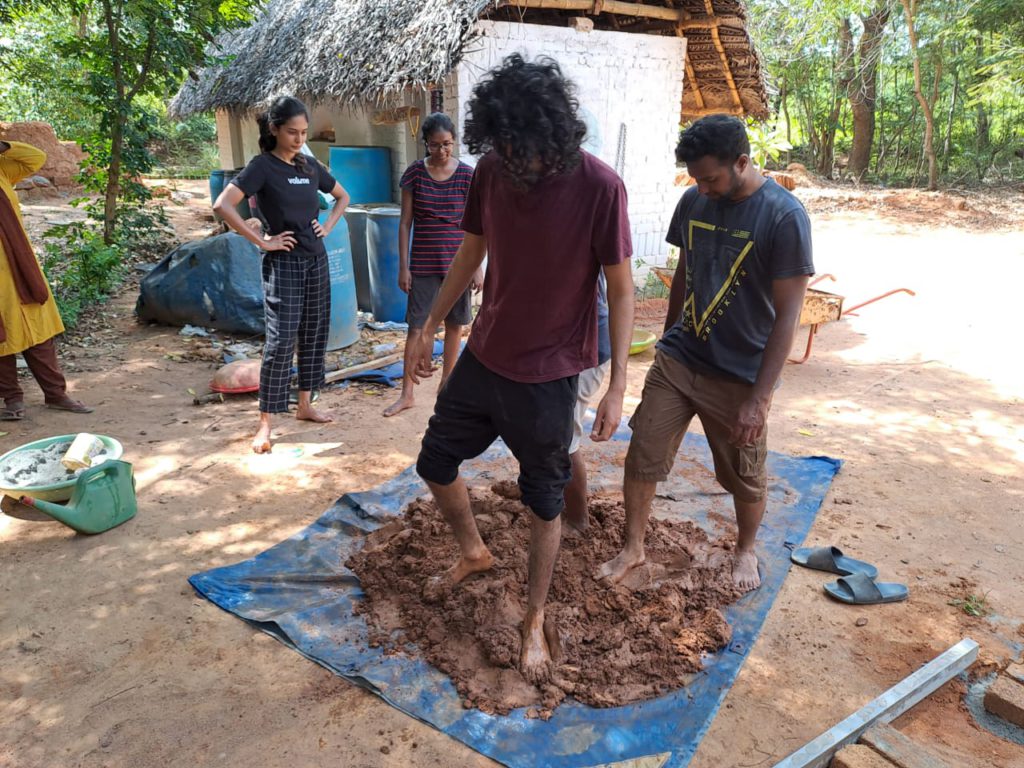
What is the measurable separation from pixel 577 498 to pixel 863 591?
1.14 meters

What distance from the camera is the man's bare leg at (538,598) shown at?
2236 millimetres

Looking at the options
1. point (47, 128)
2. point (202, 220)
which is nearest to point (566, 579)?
point (202, 220)

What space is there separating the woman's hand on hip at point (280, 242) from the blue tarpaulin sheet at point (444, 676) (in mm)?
1353

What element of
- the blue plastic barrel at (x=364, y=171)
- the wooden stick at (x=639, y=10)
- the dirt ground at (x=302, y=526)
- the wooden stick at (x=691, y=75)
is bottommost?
the dirt ground at (x=302, y=526)

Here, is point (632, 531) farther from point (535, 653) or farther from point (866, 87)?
point (866, 87)

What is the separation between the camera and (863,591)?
271 centimetres

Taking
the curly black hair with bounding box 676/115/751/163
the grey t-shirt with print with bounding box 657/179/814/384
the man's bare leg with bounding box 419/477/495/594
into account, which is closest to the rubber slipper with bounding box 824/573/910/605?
the grey t-shirt with print with bounding box 657/179/814/384

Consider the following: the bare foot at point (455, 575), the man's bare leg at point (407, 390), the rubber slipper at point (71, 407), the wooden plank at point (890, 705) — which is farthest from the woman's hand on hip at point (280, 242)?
the wooden plank at point (890, 705)

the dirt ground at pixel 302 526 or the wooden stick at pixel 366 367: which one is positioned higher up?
Answer: the wooden stick at pixel 366 367

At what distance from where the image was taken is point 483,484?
11.8 feet

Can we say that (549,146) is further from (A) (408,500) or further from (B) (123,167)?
(B) (123,167)

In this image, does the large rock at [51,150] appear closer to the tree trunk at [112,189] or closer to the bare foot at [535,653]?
the tree trunk at [112,189]

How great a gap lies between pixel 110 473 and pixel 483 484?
5.54 ft

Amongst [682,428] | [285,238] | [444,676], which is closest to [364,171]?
[285,238]
